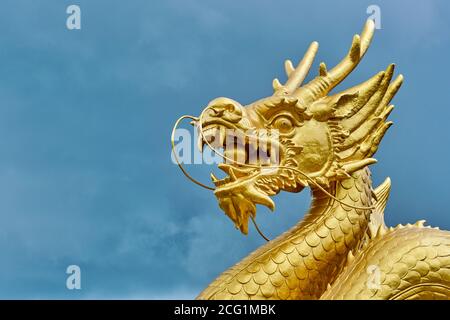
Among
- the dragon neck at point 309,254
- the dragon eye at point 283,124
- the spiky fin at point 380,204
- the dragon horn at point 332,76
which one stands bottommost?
the dragon neck at point 309,254

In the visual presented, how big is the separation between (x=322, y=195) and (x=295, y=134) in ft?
1.28

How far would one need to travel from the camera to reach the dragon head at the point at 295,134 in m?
3.21

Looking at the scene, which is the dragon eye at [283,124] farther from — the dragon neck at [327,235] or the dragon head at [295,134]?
the dragon neck at [327,235]

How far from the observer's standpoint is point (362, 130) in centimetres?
342

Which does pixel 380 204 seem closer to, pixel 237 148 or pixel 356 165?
pixel 356 165

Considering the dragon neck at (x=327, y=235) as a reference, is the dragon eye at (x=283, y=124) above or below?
above

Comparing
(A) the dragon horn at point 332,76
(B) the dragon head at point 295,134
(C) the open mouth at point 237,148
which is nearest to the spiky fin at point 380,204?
(B) the dragon head at point 295,134

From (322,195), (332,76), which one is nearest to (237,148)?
(322,195)

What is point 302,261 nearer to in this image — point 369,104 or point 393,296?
point 393,296
